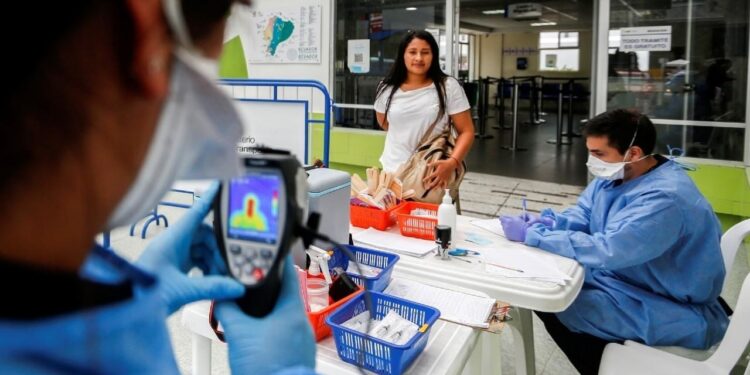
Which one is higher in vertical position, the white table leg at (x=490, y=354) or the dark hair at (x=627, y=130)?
the dark hair at (x=627, y=130)

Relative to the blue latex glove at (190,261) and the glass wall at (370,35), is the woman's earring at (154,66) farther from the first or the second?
the glass wall at (370,35)

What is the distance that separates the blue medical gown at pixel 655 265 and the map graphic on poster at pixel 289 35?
418 centimetres

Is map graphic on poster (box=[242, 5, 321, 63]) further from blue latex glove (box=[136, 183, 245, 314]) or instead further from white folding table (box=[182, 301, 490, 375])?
blue latex glove (box=[136, 183, 245, 314])

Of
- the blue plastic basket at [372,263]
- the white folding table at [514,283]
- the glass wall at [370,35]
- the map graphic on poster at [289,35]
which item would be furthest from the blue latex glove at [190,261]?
the map graphic on poster at [289,35]

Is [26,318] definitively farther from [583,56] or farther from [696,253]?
[583,56]

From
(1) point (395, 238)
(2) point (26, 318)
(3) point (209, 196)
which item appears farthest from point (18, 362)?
(1) point (395, 238)

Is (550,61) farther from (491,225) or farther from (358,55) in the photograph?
(491,225)

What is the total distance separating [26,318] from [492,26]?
12.3 metres

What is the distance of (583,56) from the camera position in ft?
46.7

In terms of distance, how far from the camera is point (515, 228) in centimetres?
183

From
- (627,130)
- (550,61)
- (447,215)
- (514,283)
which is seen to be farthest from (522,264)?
(550,61)

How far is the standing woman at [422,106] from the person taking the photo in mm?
2535

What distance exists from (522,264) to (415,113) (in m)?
1.13

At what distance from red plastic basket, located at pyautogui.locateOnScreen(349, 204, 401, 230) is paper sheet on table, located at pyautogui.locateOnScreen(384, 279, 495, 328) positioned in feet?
1.68
